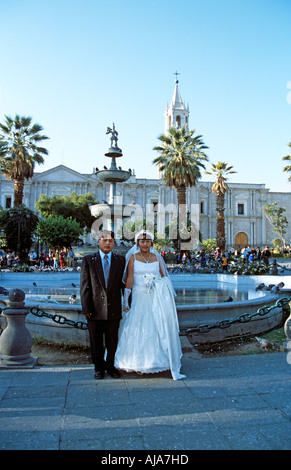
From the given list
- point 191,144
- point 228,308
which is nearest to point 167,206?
point 191,144

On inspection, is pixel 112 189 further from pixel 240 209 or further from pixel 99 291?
pixel 240 209

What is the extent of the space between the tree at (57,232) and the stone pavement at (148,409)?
18462 millimetres

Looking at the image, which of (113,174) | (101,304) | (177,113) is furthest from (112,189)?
(177,113)

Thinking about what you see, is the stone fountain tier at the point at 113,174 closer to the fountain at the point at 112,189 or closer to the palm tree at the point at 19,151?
the fountain at the point at 112,189

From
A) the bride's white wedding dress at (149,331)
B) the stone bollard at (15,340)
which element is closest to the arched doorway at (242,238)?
the bride's white wedding dress at (149,331)

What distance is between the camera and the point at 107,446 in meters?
2.18

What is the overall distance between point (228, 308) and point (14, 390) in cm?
332

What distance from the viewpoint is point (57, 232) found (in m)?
21.6

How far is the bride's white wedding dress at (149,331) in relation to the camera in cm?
348

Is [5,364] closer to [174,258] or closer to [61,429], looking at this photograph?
[61,429]

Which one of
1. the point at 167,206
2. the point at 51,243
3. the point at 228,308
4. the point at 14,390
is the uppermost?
the point at 167,206

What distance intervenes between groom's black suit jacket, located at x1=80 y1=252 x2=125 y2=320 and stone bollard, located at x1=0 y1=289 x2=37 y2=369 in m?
0.71

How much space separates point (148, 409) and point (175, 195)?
4375 centimetres

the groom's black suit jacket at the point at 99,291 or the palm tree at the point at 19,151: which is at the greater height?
the palm tree at the point at 19,151
